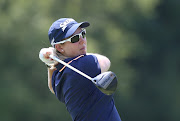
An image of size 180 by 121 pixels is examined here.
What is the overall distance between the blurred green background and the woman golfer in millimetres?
4698

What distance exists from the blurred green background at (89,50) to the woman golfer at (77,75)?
4698 mm

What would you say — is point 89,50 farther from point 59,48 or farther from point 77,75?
point 77,75

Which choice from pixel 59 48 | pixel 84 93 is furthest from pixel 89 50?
pixel 84 93

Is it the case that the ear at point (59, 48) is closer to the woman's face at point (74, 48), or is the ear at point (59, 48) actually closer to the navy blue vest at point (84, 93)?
the woman's face at point (74, 48)

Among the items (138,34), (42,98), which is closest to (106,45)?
(138,34)

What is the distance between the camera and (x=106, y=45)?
8320 mm

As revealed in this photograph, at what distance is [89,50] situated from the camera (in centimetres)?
762

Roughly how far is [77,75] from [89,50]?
15.9ft

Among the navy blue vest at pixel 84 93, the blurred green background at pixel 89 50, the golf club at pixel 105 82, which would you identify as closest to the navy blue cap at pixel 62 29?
the navy blue vest at pixel 84 93

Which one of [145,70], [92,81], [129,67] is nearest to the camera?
[92,81]

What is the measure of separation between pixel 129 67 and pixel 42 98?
1994 millimetres

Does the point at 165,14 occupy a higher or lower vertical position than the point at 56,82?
lower

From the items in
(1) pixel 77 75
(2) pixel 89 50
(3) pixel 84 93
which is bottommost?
(2) pixel 89 50

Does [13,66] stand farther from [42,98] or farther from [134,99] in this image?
[134,99]
